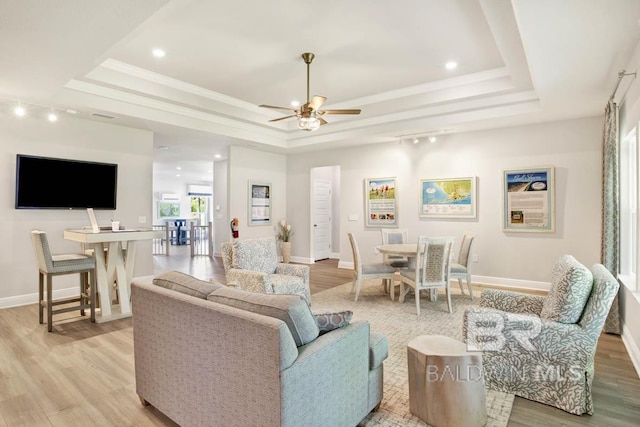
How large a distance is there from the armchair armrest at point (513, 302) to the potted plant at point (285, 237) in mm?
5594

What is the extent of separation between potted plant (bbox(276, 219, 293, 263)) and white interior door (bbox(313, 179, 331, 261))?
2.08 ft

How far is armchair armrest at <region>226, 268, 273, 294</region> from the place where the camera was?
354 centimetres

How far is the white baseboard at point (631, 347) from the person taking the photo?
2.79 metres

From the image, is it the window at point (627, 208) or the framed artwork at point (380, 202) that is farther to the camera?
the framed artwork at point (380, 202)

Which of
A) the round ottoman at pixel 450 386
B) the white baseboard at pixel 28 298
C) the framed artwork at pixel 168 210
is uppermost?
the framed artwork at pixel 168 210

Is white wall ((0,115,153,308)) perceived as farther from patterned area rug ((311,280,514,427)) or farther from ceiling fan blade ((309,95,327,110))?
patterned area rug ((311,280,514,427))

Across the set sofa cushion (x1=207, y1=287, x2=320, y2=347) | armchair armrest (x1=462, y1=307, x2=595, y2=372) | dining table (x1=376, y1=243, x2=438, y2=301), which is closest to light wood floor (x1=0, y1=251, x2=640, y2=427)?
armchair armrest (x1=462, y1=307, x2=595, y2=372)

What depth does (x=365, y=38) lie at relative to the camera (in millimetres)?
3785

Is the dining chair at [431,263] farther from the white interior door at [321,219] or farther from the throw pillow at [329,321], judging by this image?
the white interior door at [321,219]

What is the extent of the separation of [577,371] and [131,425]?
2.77m

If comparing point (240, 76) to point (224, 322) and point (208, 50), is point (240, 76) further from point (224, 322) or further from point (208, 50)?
point (224, 322)

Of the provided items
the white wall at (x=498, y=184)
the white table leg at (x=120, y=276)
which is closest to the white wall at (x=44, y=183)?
the white table leg at (x=120, y=276)

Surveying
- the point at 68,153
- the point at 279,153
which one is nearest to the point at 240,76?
the point at 68,153

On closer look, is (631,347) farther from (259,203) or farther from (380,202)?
(259,203)
